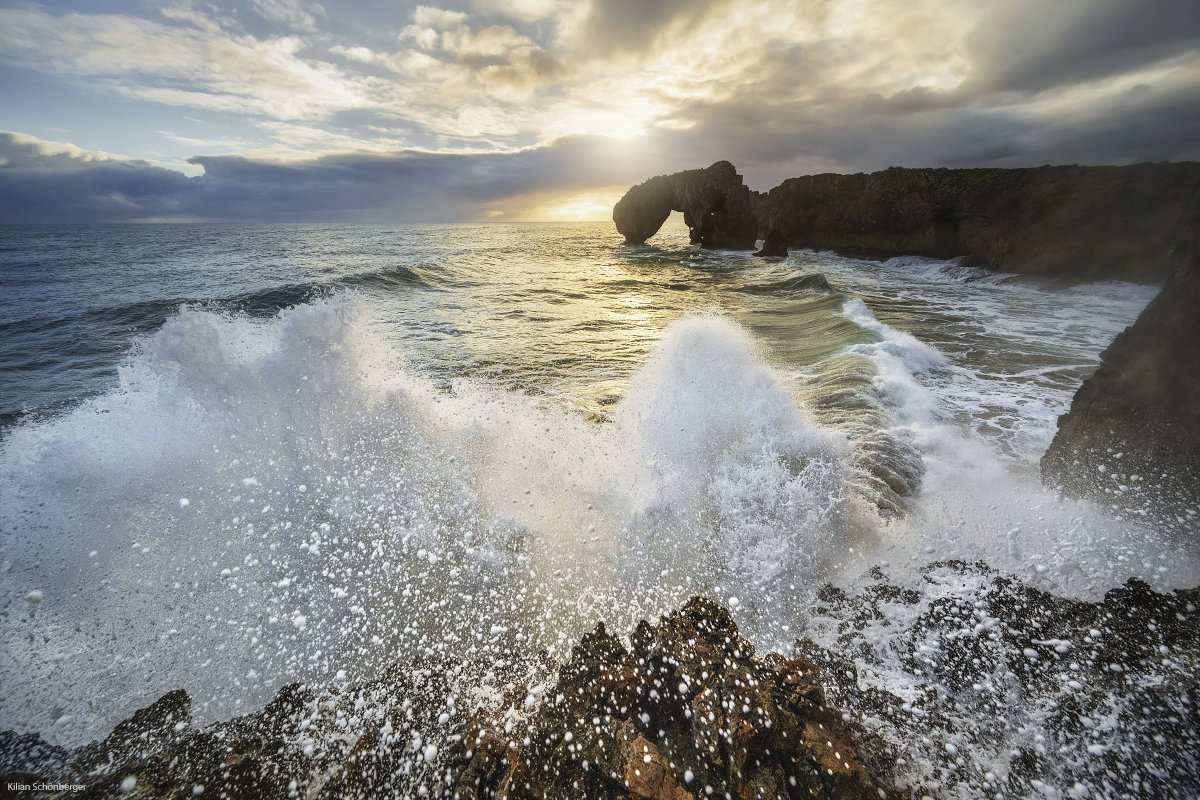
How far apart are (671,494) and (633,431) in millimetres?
1562

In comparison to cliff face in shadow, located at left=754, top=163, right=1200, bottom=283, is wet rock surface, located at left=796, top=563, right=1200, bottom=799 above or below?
below

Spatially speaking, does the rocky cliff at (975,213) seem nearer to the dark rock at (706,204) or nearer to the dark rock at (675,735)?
the dark rock at (706,204)

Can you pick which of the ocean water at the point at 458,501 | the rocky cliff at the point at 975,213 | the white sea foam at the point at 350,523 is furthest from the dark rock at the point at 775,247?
the white sea foam at the point at 350,523

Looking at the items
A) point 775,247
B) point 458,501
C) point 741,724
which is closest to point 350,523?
point 458,501

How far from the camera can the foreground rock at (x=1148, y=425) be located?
4.40 m

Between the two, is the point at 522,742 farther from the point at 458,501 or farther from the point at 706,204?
the point at 706,204

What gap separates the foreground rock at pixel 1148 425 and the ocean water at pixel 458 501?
334mm

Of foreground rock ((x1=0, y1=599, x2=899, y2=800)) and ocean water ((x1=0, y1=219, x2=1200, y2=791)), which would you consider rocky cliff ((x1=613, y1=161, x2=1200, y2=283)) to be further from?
foreground rock ((x1=0, y1=599, x2=899, y2=800))

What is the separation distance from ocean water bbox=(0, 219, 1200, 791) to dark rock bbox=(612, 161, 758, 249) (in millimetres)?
37191

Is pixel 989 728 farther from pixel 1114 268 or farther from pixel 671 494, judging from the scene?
pixel 1114 268

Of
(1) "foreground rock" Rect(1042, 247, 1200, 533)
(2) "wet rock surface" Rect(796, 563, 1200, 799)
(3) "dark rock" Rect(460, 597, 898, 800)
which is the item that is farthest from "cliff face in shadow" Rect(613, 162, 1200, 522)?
(3) "dark rock" Rect(460, 597, 898, 800)

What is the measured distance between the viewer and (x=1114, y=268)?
22781 millimetres

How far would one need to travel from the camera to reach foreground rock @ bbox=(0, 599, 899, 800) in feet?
8.59

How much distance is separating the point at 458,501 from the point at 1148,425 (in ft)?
24.4
